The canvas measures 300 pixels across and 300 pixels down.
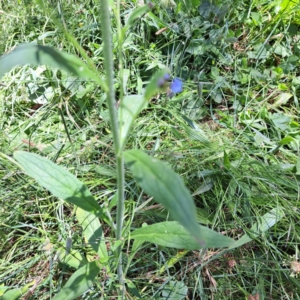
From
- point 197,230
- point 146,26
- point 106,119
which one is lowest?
point 106,119

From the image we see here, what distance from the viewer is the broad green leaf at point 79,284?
2.46 feet

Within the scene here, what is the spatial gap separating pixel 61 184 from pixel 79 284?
21cm

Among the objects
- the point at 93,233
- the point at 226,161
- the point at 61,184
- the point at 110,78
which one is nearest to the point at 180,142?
the point at 226,161

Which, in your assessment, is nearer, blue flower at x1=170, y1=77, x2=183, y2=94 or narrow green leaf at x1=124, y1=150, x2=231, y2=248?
narrow green leaf at x1=124, y1=150, x2=231, y2=248

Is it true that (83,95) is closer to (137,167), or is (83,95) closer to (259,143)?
(259,143)

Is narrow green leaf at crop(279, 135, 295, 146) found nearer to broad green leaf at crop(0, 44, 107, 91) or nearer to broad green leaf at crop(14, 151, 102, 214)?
broad green leaf at crop(14, 151, 102, 214)

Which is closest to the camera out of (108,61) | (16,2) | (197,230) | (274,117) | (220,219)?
(197,230)

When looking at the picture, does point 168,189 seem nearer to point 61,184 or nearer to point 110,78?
point 110,78

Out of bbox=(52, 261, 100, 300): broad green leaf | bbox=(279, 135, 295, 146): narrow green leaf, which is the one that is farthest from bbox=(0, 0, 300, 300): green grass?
bbox=(52, 261, 100, 300): broad green leaf

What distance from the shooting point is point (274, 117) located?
1296mm

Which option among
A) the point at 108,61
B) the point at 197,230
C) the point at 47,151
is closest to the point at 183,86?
the point at 47,151

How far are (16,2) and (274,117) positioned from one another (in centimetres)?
118

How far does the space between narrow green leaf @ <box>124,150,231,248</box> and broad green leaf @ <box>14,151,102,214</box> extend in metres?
0.22

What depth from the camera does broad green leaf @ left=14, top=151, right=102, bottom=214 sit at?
0.71 metres
